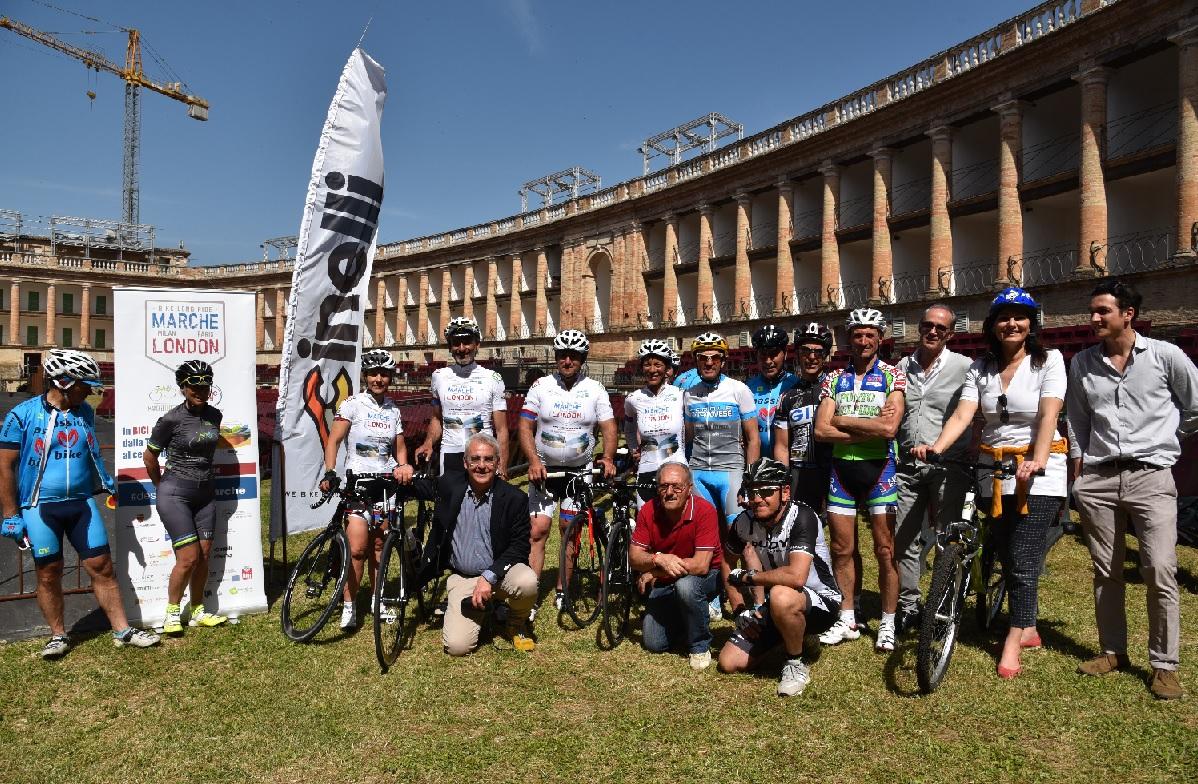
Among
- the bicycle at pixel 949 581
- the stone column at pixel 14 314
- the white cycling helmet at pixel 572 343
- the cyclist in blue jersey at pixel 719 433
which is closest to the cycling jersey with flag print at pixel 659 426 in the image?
the cyclist in blue jersey at pixel 719 433

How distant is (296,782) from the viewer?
347cm

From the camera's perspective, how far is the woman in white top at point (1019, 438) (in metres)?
4.43

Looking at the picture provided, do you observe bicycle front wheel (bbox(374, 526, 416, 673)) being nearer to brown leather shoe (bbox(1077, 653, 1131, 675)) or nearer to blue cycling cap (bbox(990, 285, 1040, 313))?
blue cycling cap (bbox(990, 285, 1040, 313))

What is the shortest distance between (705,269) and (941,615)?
31937 mm

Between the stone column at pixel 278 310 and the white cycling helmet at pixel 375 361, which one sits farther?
the stone column at pixel 278 310

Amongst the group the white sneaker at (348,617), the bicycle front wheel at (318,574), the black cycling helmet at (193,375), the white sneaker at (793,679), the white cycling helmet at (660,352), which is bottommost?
the white sneaker at (793,679)

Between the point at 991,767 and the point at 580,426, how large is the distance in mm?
3467

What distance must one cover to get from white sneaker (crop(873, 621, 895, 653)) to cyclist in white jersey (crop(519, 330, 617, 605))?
2244mm

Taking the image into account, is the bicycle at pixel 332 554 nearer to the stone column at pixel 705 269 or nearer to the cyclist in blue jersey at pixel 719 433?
the cyclist in blue jersey at pixel 719 433

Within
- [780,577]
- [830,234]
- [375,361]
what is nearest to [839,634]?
[780,577]

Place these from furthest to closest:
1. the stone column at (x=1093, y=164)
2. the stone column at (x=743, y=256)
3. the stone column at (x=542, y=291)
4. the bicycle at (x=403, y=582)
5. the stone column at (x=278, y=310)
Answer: the stone column at (x=278, y=310), the stone column at (x=542, y=291), the stone column at (x=743, y=256), the stone column at (x=1093, y=164), the bicycle at (x=403, y=582)

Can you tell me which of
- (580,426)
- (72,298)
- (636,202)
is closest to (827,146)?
(636,202)

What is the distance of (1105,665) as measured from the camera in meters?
4.41

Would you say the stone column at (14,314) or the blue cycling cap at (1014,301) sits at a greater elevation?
the stone column at (14,314)
